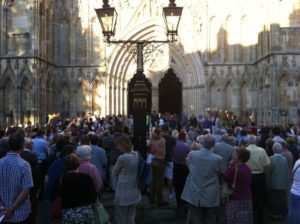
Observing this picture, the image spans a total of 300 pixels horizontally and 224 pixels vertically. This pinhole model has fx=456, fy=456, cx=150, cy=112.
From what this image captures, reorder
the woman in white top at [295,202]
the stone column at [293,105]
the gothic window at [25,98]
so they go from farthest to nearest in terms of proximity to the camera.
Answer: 1. the gothic window at [25,98]
2. the stone column at [293,105]
3. the woman in white top at [295,202]

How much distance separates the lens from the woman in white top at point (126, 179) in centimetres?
668

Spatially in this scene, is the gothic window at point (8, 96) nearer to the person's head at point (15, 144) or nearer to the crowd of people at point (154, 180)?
the crowd of people at point (154, 180)

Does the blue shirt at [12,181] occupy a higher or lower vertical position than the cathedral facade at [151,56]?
lower

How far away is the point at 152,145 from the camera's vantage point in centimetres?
910

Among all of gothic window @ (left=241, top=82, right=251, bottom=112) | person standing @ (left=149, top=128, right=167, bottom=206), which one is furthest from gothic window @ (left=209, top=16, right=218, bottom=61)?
person standing @ (left=149, top=128, right=167, bottom=206)

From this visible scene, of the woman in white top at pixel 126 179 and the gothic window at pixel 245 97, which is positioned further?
the gothic window at pixel 245 97

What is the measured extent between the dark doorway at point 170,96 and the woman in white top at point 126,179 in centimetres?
2569

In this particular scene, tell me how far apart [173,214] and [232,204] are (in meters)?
2.54

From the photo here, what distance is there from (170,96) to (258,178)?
2542 centimetres

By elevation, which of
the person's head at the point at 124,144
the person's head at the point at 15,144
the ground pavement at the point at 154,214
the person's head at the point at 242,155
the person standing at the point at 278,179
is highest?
the person's head at the point at 15,144

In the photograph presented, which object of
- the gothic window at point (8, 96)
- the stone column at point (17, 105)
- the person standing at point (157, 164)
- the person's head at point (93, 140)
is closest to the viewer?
the person's head at point (93, 140)

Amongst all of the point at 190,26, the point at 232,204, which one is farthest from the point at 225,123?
the point at 232,204

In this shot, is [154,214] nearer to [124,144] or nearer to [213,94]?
[124,144]

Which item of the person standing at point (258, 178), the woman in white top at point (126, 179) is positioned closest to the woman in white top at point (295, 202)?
the person standing at point (258, 178)
